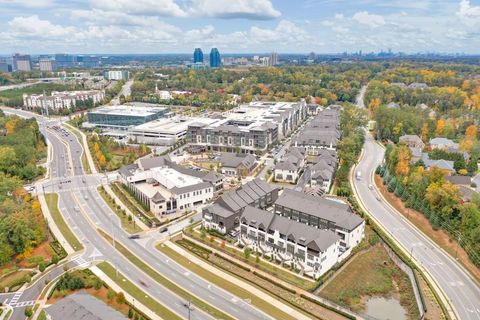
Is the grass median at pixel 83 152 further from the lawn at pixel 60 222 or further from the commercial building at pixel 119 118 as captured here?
the lawn at pixel 60 222

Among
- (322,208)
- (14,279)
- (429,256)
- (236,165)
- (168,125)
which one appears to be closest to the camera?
(14,279)

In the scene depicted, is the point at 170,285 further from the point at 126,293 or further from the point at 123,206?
the point at 123,206

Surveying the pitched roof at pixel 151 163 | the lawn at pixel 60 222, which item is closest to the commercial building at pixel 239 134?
the pitched roof at pixel 151 163

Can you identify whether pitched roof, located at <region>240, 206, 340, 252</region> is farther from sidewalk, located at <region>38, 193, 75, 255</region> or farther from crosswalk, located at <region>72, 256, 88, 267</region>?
sidewalk, located at <region>38, 193, 75, 255</region>

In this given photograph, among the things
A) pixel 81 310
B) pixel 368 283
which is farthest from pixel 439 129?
A: pixel 81 310

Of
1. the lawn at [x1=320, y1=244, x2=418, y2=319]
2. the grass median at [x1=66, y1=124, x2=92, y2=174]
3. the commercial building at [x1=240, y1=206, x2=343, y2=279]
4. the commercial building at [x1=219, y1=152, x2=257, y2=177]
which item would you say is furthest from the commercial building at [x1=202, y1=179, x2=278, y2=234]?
the grass median at [x1=66, y1=124, x2=92, y2=174]

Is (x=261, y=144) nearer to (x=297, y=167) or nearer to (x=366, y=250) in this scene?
(x=297, y=167)
